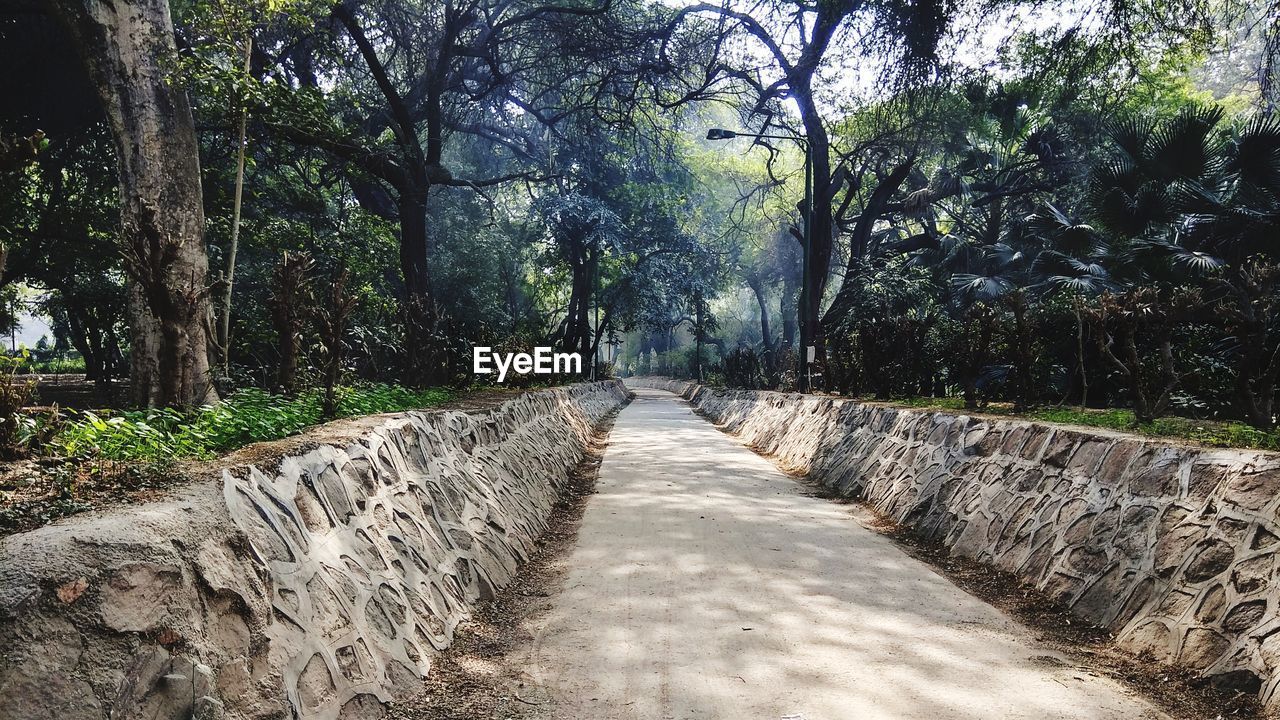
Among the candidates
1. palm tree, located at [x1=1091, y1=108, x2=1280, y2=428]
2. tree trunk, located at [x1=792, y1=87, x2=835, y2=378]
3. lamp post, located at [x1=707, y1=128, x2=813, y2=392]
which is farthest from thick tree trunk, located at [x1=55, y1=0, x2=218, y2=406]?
tree trunk, located at [x1=792, y1=87, x2=835, y2=378]

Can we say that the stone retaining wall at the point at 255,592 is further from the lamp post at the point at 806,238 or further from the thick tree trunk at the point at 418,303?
the lamp post at the point at 806,238

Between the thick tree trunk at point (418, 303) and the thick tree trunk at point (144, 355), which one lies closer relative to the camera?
the thick tree trunk at point (144, 355)

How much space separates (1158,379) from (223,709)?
7.71 meters

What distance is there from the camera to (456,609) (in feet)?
13.7

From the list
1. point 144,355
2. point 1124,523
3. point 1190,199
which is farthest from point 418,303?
point 1190,199

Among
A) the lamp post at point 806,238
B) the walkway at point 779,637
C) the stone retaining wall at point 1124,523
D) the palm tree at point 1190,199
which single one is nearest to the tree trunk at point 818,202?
the lamp post at point 806,238

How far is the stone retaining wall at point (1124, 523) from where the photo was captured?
3281mm

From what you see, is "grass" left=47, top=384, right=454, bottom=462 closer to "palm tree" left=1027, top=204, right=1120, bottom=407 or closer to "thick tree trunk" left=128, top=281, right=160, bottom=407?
"thick tree trunk" left=128, top=281, right=160, bottom=407

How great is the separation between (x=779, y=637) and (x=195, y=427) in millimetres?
3394

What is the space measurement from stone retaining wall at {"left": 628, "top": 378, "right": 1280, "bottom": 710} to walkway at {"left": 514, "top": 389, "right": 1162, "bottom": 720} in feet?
1.50

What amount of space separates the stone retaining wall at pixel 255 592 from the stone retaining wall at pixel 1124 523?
3525mm

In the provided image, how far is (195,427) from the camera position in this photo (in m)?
4.08

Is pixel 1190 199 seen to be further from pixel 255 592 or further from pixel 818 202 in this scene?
pixel 255 592

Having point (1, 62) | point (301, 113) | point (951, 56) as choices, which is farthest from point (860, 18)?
point (1, 62)
